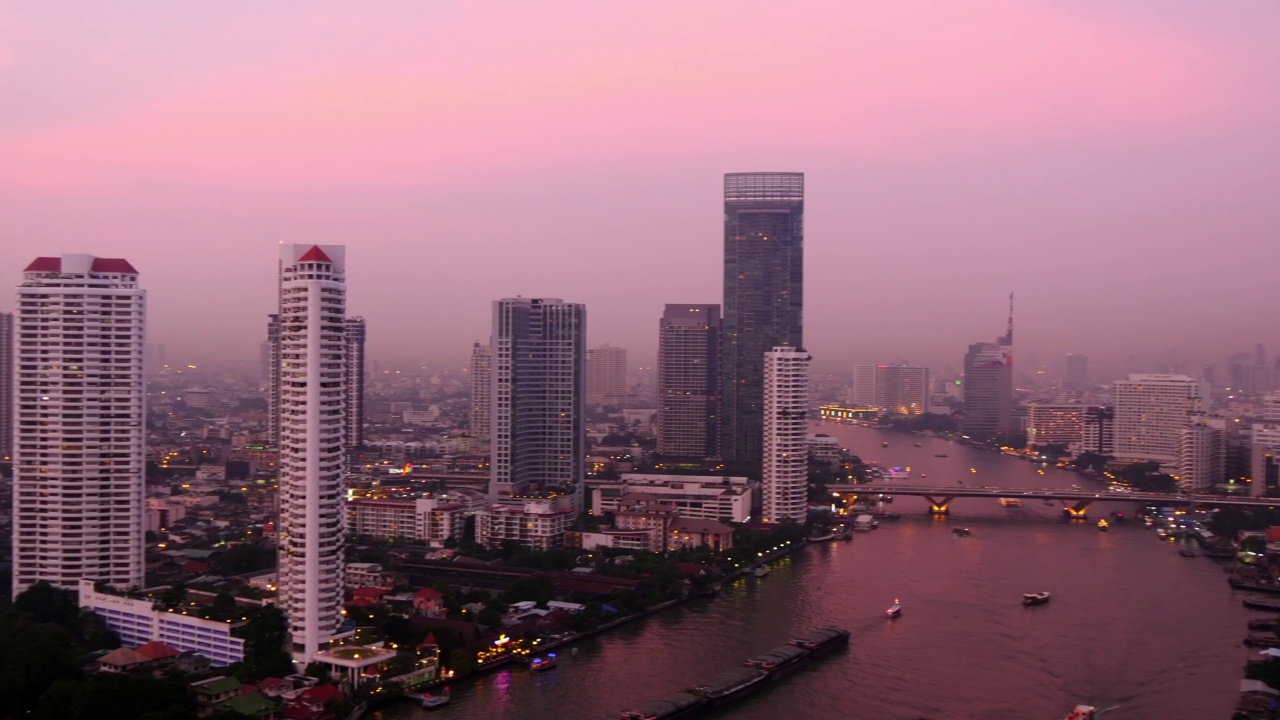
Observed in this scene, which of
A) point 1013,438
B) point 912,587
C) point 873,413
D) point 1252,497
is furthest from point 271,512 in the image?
point 873,413

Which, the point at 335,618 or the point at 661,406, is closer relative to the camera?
the point at 335,618

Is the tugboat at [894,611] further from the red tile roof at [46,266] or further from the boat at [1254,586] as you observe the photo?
the red tile roof at [46,266]

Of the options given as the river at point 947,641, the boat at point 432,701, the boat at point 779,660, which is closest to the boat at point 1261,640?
the river at point 947,641

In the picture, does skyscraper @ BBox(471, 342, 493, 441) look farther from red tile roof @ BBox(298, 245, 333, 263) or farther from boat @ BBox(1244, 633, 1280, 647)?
boat @ BBox(1244, 633, 1280, 647)

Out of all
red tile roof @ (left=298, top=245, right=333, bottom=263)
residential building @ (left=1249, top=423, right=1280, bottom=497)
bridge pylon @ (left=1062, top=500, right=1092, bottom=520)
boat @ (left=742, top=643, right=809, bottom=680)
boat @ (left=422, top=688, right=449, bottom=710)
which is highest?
red tile roof @ (left=298, top=245, right=333, bottom=263)

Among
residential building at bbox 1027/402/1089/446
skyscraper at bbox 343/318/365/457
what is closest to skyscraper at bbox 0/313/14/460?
skyscraper at bbox 343/318/365/457

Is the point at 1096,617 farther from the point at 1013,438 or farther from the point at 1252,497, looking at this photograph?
the point at 1013,438
